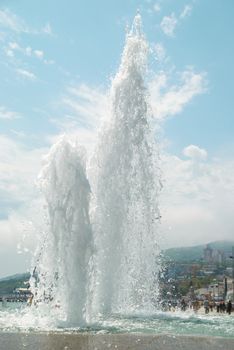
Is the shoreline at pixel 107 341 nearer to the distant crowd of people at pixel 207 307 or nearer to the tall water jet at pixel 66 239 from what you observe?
the tall water jet at pixel 66 239

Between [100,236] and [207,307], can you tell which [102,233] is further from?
[207,307]

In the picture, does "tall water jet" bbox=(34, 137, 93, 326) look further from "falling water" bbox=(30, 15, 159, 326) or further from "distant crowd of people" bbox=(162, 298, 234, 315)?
"distant crowd of people" bbox=(162, 298, 234, 315)

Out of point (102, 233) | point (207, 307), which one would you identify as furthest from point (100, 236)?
point (207, 307)

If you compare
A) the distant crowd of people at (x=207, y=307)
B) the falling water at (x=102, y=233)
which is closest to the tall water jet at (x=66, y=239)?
the falling water at (x=102, y=233)

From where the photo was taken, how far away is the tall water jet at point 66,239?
2255 cm

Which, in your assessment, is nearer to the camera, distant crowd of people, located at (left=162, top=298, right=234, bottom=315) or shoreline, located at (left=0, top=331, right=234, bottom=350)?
shoreline, located at (left=0, top=331, right=234, bottom=350)

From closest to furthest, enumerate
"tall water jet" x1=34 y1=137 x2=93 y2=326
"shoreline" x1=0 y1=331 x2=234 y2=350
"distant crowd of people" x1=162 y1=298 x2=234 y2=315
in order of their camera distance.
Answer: "shoreline" x1=0 y1=331 x2=234 y2=350 → "tall water jet" x1=34 y1=137 x2=93 y2=326 → "distant crowd of people" x1=162 y1=298 x2=234 y2=315

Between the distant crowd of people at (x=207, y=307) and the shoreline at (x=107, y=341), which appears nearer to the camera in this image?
the shoreline at (x=107, y=341)

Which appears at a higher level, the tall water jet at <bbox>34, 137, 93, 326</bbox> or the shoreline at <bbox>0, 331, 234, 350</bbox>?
the tall water jet at <bbox>34, 137, 93, 326</bbox>

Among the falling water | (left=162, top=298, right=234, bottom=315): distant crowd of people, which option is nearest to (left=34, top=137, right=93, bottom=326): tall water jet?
the falling water

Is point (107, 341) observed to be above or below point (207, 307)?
below

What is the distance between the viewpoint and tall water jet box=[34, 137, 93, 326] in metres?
22.5

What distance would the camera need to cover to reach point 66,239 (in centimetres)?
2320

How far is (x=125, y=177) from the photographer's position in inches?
1256
